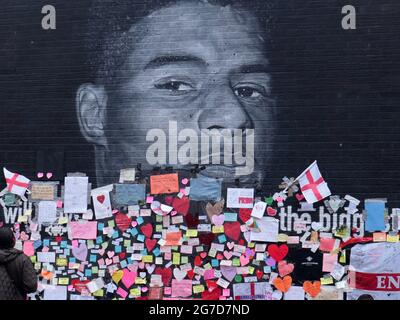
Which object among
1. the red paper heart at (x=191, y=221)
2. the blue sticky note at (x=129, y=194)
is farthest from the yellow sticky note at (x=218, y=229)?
the blue sticky note at (x=129, y=194)

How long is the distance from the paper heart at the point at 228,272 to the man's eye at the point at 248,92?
2187mm

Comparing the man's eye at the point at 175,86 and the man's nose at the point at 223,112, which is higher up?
the man's eye at the point at 175,86

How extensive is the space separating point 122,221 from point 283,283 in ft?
7.28

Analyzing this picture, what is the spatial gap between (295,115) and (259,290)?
2.23m

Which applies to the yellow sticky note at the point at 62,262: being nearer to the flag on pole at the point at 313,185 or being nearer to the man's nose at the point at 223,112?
the man's nose at the point at 223,112

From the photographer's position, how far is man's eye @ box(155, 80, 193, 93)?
8359 mm

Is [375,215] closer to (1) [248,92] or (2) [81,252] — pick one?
(1) [248,92]

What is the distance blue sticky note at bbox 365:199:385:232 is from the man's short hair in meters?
3.54

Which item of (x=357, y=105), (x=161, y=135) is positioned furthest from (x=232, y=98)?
(x=357, y=105)

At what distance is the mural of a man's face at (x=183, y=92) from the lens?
26.8 feet

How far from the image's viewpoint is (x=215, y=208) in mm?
8141

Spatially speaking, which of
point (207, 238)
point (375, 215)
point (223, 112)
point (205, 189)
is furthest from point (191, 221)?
point (375, 215)


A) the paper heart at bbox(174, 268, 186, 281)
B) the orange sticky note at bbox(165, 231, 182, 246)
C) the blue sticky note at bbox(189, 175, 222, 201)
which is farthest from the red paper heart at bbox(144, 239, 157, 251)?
the blue sticky note at bbox(189, 175, 222, 201)
